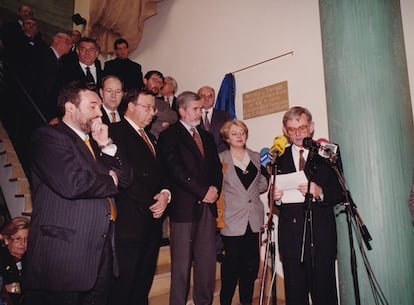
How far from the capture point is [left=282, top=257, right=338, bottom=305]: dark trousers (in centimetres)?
230

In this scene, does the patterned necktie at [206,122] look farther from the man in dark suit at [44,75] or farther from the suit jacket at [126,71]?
the man in dark suit at [44,75]

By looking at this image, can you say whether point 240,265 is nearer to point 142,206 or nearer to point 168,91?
point 142,206

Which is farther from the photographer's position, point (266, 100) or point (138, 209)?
point (266, 100)

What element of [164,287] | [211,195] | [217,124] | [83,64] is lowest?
[164,287]

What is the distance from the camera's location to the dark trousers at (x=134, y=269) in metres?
2.25

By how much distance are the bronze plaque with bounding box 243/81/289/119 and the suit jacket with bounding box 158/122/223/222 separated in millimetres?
1422

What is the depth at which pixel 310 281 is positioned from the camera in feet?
7.69

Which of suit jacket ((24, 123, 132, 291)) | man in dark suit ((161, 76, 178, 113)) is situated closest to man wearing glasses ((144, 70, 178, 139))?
man in dark suit ((161, 76, 178, 113))

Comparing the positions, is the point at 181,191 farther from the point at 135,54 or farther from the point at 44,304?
the point at 135,54

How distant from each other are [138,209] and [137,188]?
145 mm

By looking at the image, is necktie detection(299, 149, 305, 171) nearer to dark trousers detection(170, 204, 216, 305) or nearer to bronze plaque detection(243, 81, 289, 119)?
dark trousers detection(170, 204, 216, 305)

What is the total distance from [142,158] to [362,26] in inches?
72.2

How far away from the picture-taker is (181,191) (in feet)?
9.23

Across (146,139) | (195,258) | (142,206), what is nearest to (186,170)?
(146,139)
